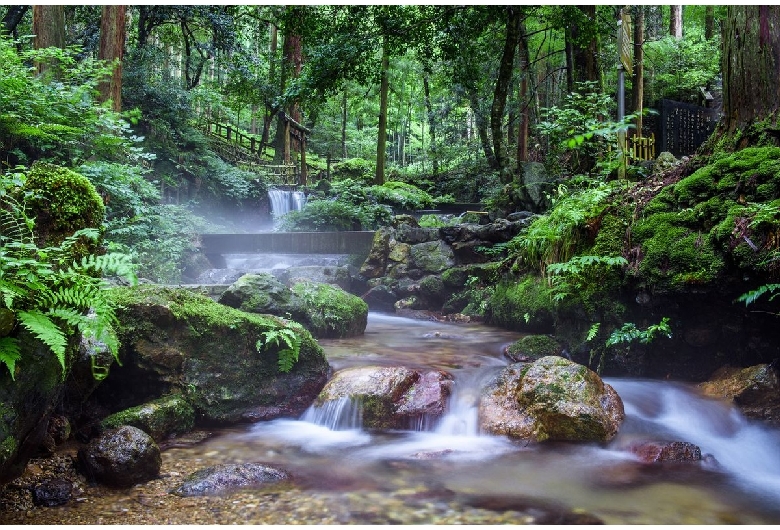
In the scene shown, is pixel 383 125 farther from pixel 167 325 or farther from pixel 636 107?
pixel 167 325

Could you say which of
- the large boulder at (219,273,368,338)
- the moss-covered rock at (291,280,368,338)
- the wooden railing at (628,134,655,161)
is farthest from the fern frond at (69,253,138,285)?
the wooden railing at (628,134,655,161)

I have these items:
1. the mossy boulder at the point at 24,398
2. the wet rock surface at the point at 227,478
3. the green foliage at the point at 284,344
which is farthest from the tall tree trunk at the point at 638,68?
the mossy boulder at the point at 24,398

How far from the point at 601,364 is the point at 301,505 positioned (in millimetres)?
4184

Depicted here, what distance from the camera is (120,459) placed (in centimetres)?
365

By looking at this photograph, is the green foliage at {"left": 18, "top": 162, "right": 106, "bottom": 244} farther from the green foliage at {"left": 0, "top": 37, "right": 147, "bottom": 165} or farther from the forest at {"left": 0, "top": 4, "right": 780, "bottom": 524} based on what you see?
the green foliage at {"left": 0, "top": 37, "right": 147, "bottom": 165}

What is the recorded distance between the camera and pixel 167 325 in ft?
17.1

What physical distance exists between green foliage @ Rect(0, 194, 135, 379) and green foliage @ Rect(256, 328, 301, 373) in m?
2.29

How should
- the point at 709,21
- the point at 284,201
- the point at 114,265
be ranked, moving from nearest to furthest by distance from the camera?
1. the point at 114,265
2. the point at 284,201
3. the point at 709,21

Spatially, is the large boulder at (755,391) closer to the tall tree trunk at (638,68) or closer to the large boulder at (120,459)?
the large boulder at (120,459)

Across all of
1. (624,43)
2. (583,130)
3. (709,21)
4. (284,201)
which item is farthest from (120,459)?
(709,21)

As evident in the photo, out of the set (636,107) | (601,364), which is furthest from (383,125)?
(601,364)

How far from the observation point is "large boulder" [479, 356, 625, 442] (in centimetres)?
474

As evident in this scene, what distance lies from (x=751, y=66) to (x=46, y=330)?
7.04m

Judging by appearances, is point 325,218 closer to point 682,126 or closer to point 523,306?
point 523,306
